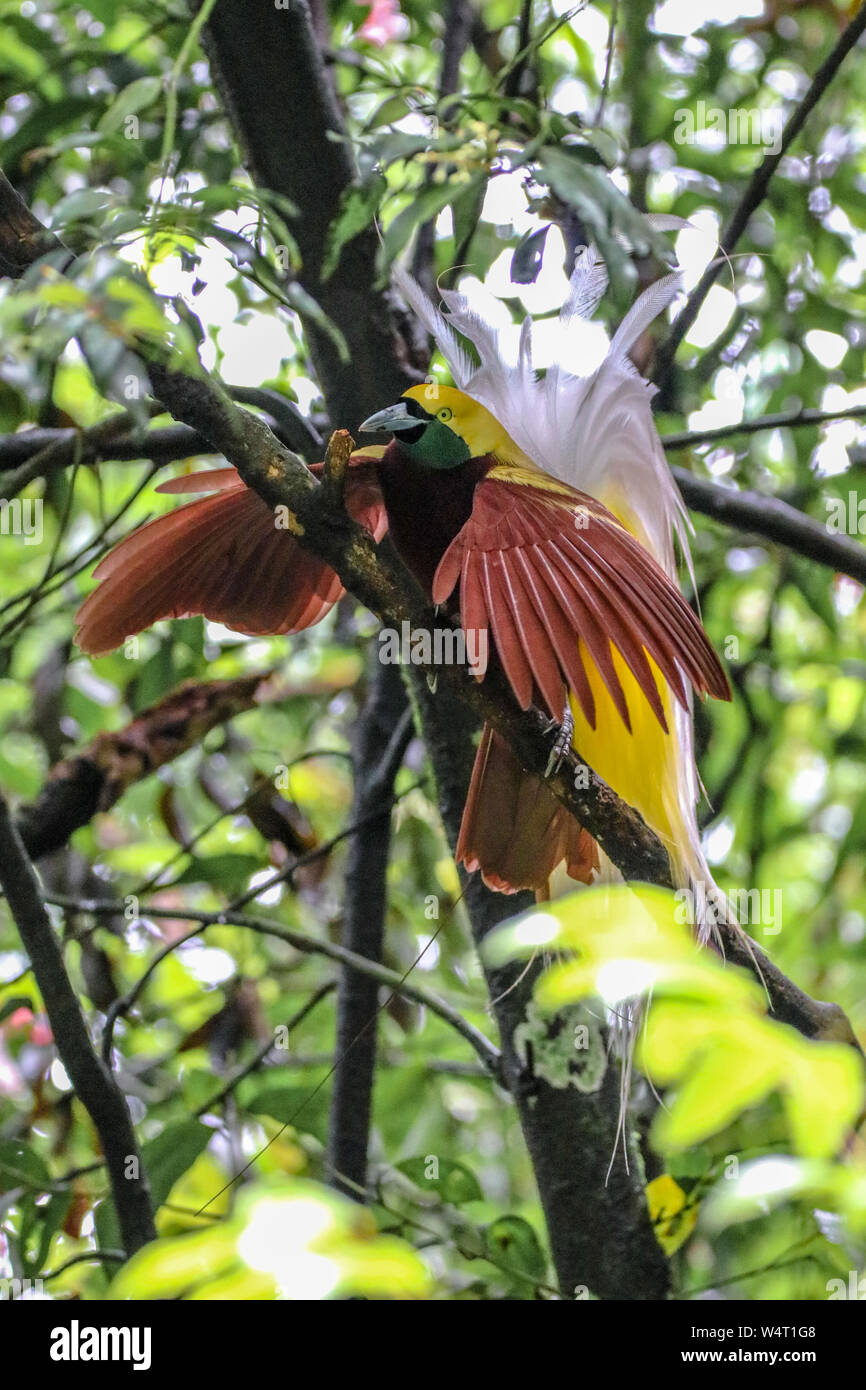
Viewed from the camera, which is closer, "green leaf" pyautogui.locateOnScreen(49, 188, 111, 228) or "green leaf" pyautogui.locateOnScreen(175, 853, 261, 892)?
"green leaf" pyautogui.locateOnScreen(49, 188, 111, 228)

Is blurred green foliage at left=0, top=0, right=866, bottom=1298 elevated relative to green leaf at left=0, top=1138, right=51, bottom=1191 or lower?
elevated

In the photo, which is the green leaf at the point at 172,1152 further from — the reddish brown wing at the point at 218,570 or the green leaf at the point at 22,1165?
the reddish brown wing at the point at 218,570

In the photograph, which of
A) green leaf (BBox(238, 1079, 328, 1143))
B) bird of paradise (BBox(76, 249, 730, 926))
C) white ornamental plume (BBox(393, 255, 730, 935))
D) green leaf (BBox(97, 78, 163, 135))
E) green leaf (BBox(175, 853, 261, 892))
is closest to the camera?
bird of paradise (BBox(76, 249, 730, 926))

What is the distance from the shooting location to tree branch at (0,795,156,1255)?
1.25 metres

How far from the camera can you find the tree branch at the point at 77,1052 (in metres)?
1.25

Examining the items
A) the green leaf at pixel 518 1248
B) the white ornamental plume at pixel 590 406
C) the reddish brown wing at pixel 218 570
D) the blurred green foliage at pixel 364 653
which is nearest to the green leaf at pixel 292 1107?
the blurred green foliage at pixel 364 653

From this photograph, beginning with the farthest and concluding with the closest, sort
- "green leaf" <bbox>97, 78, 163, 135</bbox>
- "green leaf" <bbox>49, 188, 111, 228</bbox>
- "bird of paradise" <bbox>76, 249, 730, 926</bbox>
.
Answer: "green leaf" <bbox>97, 78, 163, 135</bbox>
"bird of paradise" <bbox>76, 249, 730, 926</bbox>
"green leaf" <bbox>49, 188, 111, 228</bbox>

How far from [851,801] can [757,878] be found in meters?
0.71

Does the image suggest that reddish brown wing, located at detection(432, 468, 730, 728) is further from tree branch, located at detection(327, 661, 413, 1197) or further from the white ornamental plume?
tree branch, located at detection(327, 661, 413, 1197)

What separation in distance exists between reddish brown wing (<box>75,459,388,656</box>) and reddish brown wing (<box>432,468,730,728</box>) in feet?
0.90

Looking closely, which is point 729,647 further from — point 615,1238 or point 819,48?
point 819,48

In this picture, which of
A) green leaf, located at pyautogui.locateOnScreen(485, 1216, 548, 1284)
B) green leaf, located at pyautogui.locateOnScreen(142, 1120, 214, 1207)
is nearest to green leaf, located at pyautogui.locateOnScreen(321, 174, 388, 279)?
green leaf, located at pyautogui.locateOnScreen(142, 1120, 214, 1207)

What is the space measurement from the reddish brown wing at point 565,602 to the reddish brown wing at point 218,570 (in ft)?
0.90
